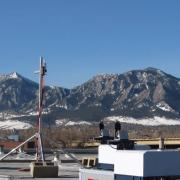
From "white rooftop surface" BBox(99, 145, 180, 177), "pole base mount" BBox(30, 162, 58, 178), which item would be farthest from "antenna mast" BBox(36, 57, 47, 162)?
"white rooftop surface" BBox(99, 145, 180, 177)

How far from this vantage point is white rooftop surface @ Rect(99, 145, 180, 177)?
1731cm

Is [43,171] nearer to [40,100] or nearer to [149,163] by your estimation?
[40,100]

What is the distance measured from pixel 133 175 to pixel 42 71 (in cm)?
2418

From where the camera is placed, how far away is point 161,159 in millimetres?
17547

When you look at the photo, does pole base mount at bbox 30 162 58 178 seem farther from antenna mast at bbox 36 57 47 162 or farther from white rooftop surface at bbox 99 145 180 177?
white rooftop surface at bbox 99 145 180 177

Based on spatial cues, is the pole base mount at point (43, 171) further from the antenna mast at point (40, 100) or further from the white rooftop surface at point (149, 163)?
the white rooftop surface at point (149, 163)

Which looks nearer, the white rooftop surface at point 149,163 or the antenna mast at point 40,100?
the white rooftop surface at point 149,163

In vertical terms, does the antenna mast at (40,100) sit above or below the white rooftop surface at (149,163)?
above

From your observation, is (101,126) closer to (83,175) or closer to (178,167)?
(83,175)

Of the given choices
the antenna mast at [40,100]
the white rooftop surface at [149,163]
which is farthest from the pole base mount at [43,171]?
the white rooftop surface at [149,163]

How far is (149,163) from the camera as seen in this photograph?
682 inches

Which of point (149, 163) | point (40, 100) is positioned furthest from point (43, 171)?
point (149, 163)

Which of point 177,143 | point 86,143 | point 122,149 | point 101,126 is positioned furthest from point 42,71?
point 86,143

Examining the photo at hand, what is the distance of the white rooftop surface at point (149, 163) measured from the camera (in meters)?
17.3
